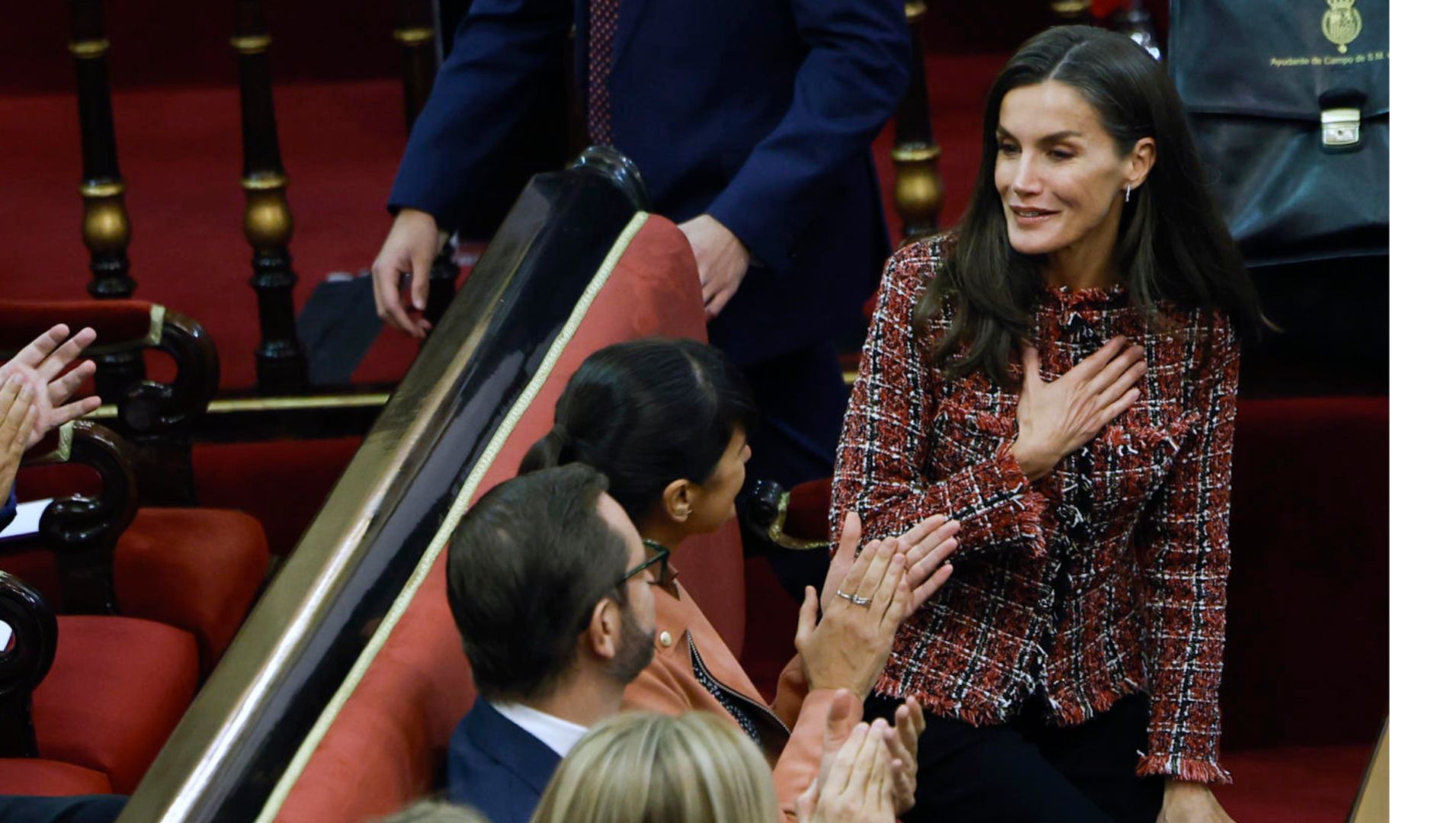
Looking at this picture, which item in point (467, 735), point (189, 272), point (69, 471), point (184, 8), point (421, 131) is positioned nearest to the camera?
point (467, 735)

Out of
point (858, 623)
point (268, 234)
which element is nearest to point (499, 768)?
point (858, 623)

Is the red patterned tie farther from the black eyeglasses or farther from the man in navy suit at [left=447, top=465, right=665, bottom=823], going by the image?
the man in navy suit at [left=447, top=465, right=665, bottom=823]

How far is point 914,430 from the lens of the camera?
6.30 feet

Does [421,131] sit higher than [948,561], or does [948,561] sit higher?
[421,131]

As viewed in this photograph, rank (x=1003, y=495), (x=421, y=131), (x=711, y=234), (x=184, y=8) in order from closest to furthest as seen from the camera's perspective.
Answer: (x=1003, y=495), (x=711, y=234), (x=421, y=131), (x=184, y=8)

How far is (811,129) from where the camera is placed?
219cm

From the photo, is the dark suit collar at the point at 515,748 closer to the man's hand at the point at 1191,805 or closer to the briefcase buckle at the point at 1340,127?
the man's hand at the point at 1191,805

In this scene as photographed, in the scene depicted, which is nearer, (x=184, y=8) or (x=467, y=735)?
(x=467, y=735)

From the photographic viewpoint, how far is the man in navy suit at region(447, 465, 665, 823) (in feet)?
4.29

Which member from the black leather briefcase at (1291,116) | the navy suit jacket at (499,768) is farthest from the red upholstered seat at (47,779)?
the black leather briefcase at (1291,116)

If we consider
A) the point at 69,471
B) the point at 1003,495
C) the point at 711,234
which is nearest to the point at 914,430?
the point at 1003,495

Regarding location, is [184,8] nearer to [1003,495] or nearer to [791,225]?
[791,225]

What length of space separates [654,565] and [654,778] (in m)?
0.46

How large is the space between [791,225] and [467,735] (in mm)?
1006
